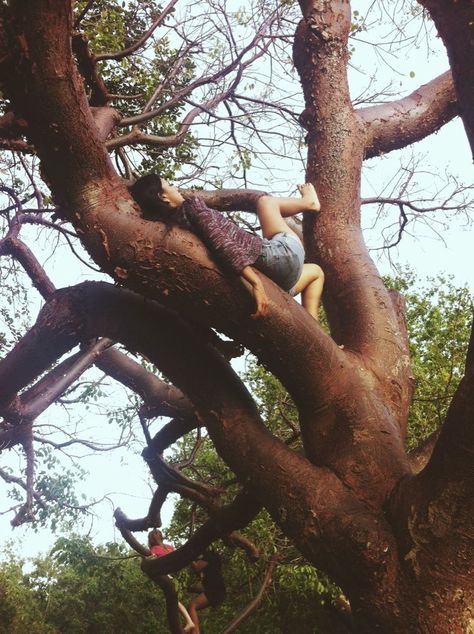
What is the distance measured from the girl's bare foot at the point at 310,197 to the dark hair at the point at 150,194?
1.04 metres

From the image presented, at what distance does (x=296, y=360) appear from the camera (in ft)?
7.46

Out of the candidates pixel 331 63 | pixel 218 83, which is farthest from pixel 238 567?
pixel 331 63

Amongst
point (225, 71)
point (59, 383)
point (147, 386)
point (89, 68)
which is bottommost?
point (147, 386)

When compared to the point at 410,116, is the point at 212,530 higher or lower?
lower

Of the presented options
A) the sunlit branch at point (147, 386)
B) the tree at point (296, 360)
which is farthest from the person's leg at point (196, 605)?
the sunlit branch at point (147, 386)

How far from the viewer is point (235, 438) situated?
7.76ft

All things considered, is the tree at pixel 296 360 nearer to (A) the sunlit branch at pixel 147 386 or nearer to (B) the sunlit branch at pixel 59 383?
(A) the sunlit branch at pixel 147 386

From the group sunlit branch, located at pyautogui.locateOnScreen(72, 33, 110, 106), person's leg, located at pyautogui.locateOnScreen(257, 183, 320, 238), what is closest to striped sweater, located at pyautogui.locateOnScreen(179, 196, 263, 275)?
person's leg, located at pyautogui.locateOnScreen(257, 183, 320, 238)

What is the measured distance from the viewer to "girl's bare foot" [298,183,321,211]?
3.16 m

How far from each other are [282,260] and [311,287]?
58 centimetres

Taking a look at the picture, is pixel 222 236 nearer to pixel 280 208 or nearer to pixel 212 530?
pixel 280 208

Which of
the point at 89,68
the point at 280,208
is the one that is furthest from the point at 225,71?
the point at 280,208

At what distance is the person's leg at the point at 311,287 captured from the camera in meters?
3.01

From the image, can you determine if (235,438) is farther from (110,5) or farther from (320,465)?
(110,5)
